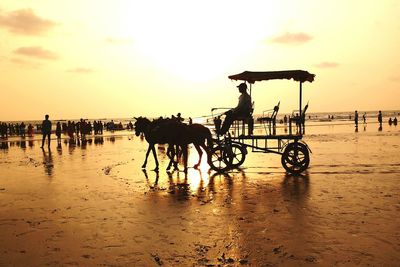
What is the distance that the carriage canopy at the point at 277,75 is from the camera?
13344mm

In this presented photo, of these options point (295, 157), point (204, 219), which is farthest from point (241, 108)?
point (204, 219)

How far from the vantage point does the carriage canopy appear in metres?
13.3

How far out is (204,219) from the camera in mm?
7531

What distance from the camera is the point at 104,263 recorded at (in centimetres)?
534

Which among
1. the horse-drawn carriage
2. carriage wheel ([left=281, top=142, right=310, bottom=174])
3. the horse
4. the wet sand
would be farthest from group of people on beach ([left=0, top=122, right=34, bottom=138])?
carriage wheel ([left=281, top=142, right=310, bottom=174])

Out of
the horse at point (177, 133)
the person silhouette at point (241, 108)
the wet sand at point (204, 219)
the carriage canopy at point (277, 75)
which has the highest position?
the carriage canopy at point (277, 75)

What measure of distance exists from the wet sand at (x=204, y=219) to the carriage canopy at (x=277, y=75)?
3.42 metres

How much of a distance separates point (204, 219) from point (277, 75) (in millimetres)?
7470

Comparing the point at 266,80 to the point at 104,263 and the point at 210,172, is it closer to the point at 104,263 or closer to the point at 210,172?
the point at 210,172

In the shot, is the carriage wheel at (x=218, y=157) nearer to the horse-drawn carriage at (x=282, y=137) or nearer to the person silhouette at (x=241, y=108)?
the horse-drawn carriage at (x=282, y=137)

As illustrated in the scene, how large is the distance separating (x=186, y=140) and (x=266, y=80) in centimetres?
375

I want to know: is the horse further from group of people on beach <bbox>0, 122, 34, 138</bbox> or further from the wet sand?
group of people on beach <bbox>0, 122, 34, 138</bbox>

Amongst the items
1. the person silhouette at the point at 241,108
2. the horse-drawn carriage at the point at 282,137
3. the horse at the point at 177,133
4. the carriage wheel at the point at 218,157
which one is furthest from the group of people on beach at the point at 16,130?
the person silhouette at the point at 241,108

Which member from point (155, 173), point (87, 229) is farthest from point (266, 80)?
point (87, 229)
